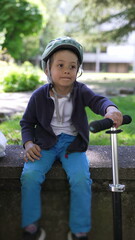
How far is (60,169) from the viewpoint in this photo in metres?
2.30

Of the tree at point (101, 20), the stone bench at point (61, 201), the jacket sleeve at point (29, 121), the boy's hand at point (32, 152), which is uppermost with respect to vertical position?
the tree at point (101, 20)

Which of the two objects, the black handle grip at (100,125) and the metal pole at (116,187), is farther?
the metal pole at (116,187)

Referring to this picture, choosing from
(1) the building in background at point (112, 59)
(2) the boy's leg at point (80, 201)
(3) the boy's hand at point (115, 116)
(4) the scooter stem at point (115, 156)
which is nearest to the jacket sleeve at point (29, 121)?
(2) the boy's leg at point (80, 201)

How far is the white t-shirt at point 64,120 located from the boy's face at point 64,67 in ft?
0.43

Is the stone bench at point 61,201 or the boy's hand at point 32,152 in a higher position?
the boy's hand at point 32,152

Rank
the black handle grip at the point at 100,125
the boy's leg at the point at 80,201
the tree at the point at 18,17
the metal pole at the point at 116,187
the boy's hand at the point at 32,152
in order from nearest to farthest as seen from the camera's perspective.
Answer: the black handle grip at the point at 100,125, the metal pole at the point at 116,187, the boy's leg at the point at 80,201, the boy's hand at the point at 32,152, the tree at the point at 18,17

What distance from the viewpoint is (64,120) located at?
2420 millimetres

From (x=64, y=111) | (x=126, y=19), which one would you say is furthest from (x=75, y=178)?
(x=126, y=19)

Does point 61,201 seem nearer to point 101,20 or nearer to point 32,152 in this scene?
point 32,152

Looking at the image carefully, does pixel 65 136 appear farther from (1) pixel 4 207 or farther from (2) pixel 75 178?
(1) pixel 4 207

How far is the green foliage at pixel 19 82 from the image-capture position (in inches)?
458

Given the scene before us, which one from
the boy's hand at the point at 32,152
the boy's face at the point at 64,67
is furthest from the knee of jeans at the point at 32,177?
the boy's face at the point at 64,67

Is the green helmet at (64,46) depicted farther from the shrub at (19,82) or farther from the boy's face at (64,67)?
the shrub at (19,82)

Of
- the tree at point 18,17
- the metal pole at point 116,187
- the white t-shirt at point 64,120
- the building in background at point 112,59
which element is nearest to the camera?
the metal pole at point 116,187
